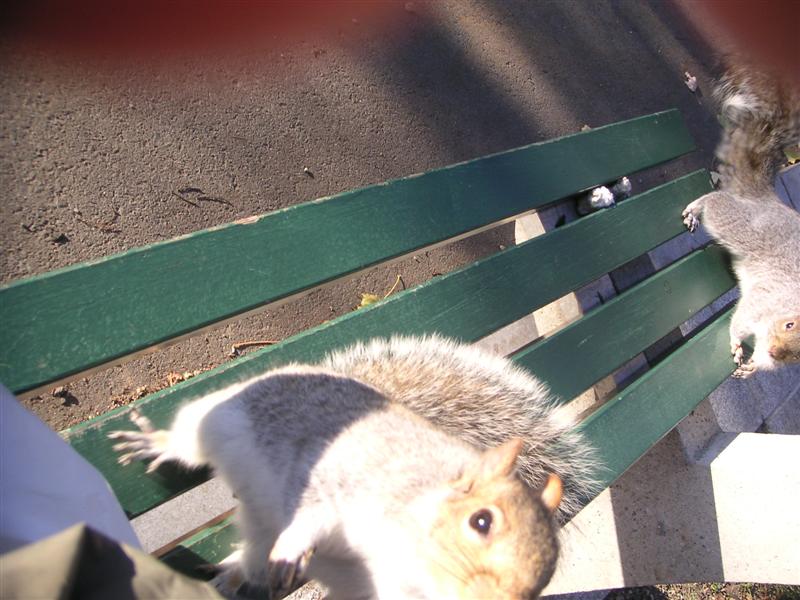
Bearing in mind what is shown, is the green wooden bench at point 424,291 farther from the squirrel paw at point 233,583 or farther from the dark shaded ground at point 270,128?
the dark shaded ground at point 270,128

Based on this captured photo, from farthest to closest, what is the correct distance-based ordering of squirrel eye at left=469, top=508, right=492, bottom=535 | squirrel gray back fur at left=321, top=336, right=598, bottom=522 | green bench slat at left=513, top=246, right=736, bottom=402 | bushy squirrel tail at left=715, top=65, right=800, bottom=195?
1. bushy squirrel tail at left=715, top=65, right=800, bottom=195
2. green bench slat at left=513, top=246, right=736, bottom=402
3. squirrel gray back fur at left=321, top=336, right=598, bottom=522
4. squirrel eye at left=469, top=508, right=492, bottom=535

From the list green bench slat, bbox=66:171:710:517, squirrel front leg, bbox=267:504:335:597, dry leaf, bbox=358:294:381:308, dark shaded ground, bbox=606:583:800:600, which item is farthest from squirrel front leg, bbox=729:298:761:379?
squirrel front leg, bbox=267:504:335:597

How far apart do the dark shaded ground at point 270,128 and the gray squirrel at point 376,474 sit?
0.94 m

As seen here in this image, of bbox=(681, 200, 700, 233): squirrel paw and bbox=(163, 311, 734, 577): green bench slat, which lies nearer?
bbox=(163, 311, 734, 577): green bench slat

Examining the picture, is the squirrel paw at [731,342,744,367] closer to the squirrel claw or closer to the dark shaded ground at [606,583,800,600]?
the dark shaded ground at [606,583,800,600]

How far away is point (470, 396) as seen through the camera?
1.47 metres

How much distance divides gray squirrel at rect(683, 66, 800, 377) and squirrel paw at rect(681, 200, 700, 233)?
12 cm

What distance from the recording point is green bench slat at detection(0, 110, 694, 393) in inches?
42.8

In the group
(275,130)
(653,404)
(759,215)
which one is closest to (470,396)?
(653,404)

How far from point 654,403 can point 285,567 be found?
1419 mm

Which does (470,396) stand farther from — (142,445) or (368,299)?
(368,299)

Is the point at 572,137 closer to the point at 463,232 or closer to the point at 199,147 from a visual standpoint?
the point at 463,232

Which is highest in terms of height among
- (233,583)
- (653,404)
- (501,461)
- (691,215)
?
(691,215)

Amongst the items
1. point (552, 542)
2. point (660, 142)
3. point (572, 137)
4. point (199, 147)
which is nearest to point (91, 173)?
point (199, 147)
